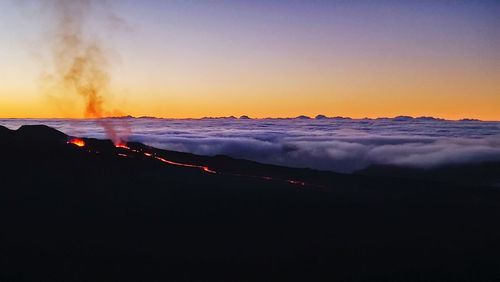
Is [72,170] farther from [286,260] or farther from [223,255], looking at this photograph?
[286,260]

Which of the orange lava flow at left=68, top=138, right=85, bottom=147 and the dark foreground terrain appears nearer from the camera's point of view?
the dark foreground terrain

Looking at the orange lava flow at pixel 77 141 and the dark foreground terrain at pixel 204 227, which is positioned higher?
the orange lava flow at pixel 77 141

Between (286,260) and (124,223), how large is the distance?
8583 millimetres

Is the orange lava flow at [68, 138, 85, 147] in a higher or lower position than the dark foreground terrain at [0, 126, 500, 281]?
higher

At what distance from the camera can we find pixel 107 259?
17312mm

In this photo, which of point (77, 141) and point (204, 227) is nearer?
point (204, 227)

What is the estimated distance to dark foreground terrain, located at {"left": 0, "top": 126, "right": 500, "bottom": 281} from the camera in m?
17.5

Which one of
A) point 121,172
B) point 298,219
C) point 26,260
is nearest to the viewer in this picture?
point 26,260

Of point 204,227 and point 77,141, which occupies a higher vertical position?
point 77,141

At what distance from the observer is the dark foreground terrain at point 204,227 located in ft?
57.4

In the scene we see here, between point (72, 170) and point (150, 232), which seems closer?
point (150, 232)

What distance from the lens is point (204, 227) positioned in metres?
22.5

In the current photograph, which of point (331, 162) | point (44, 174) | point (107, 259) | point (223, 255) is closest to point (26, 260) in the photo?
point (107, 259)

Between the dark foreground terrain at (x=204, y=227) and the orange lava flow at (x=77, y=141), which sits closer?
the dark foreground terrain at (x=204, y=227)
